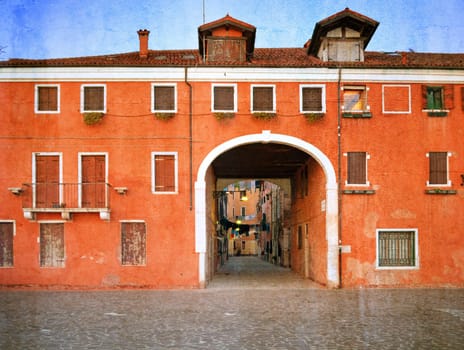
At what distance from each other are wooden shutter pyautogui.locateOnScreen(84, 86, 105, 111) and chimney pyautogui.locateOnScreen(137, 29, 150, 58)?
372cm

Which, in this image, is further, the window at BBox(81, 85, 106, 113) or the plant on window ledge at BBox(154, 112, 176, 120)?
the window at BBox(81, 85, 106, 113)

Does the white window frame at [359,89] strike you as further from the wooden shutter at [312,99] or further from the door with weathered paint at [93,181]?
the door with weathered paint at [93,181]

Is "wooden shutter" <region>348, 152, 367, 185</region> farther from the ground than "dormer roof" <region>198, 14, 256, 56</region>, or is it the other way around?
"dormer roof" <region>198, 14, 256, 56</region>

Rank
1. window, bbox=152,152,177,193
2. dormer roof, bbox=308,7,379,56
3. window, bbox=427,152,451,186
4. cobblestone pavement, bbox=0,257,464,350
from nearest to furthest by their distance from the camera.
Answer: cobblestone pavement, bbox=0,257,464,350 → window, bbox=152,152,177,193 → window, bbox=427,152,451,186 → dormer roof, bbox=308,7,379,56

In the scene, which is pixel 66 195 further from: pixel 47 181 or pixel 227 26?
pixel 227 26

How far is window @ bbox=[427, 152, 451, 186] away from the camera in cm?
2448

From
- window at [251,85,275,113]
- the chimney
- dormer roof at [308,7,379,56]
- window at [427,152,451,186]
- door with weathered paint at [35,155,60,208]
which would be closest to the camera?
door with weathered paint at [35,155,60,208]

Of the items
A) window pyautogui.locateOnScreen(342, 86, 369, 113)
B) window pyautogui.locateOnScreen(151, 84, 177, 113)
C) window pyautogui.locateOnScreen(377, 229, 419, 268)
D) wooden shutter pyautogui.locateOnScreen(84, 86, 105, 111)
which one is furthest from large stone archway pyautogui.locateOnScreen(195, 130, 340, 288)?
wooden shutter pyautogui.locateOnScreen(84, 86, 105, 111)

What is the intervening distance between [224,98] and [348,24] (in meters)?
6.12

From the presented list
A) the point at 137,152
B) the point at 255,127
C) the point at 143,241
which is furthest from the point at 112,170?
the point at 255,127

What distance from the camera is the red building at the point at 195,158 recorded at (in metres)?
23.9

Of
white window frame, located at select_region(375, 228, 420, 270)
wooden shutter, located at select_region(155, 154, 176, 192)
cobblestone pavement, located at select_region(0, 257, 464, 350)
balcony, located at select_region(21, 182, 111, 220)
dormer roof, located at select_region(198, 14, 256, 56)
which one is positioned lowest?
cobblestone pavement, located at select_region(0, 257, 464, 350)

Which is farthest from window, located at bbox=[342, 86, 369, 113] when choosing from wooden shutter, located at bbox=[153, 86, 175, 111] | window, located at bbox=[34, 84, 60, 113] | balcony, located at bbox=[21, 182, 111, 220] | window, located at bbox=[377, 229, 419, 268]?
window, located at bbox=[34, 84, 60, 113]

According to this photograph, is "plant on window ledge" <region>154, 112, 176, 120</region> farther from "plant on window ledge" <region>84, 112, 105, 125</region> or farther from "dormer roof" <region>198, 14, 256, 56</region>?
"dormer roof" <region>198, 14, 256, 56</region>
